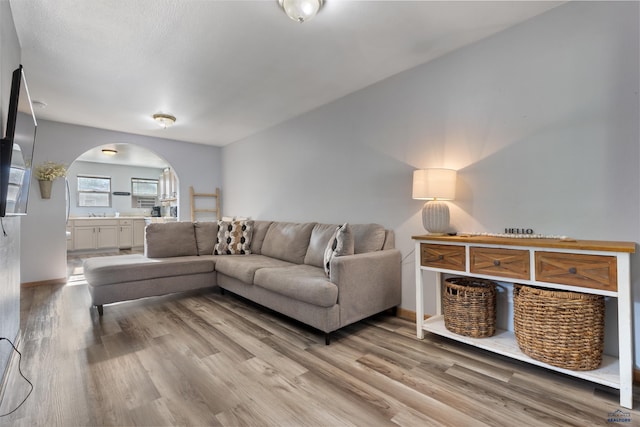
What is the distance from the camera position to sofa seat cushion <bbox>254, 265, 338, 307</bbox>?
2.20 metres

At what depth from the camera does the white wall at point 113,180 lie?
7.63 m

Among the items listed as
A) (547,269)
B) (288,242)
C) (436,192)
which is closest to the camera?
(547,269)

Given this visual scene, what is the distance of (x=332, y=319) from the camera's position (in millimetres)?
2223

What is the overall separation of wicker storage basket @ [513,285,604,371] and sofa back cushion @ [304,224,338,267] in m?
1.77

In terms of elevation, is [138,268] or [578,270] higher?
[578,270]

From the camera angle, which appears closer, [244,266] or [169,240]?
[244,266]

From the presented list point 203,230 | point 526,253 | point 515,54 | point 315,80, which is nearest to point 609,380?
point 526,253

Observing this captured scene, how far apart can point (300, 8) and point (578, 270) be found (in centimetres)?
217

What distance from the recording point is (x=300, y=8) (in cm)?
180

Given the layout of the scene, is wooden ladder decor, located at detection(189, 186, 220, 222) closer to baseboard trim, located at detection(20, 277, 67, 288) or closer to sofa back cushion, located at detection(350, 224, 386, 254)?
baseboard trim, located at detection(20, 277, 67, 288)

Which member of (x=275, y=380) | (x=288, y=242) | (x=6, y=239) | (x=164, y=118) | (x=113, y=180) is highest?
(x=164, y=118)

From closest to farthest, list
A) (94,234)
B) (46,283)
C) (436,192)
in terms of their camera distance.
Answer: (436,192) < (46,283) < (94,234)

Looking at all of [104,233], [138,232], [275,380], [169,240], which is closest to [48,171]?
[169,240]

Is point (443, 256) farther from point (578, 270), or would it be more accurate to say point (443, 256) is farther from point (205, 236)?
point (205, 236)
